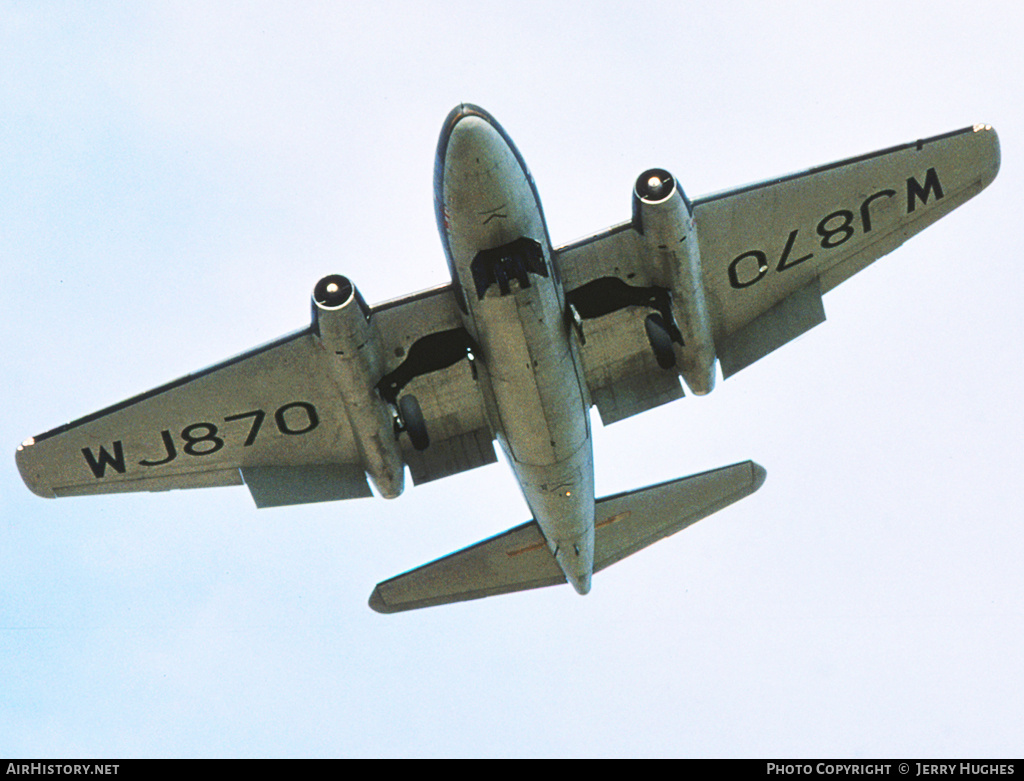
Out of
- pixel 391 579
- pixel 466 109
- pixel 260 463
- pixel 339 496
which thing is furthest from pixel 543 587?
pixel 466 109

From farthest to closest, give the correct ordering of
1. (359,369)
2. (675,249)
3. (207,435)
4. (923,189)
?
1. (207,435)
2. (923,189)
3. (359,369)
4. (675,249)

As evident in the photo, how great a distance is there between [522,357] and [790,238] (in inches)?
225

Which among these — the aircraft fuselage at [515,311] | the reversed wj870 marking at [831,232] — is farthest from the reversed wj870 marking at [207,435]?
the reversed wj870 marking at [831,232]

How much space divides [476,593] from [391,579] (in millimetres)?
1738

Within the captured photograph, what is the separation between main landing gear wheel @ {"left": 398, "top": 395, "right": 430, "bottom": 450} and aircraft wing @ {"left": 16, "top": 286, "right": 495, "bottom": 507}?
736 mm

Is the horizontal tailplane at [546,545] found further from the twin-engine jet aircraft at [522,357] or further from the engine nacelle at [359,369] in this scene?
the engine nacelle at [359,369]

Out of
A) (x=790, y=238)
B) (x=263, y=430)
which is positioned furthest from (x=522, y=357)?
(x=790, y=238)

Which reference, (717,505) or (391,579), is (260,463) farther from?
(717,505)

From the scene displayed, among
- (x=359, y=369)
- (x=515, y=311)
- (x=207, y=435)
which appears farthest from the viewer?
(x=207, y=435)

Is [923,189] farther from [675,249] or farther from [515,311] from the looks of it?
[515,311]

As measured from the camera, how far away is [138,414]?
64.8 feet

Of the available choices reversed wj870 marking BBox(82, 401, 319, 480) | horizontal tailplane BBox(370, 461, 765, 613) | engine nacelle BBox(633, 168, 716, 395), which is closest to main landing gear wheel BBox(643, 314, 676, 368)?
engine nacelle BBox(633, 168, 716, 395)

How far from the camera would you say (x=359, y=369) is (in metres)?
18.1

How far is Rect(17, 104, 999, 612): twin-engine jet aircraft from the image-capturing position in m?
17.5
